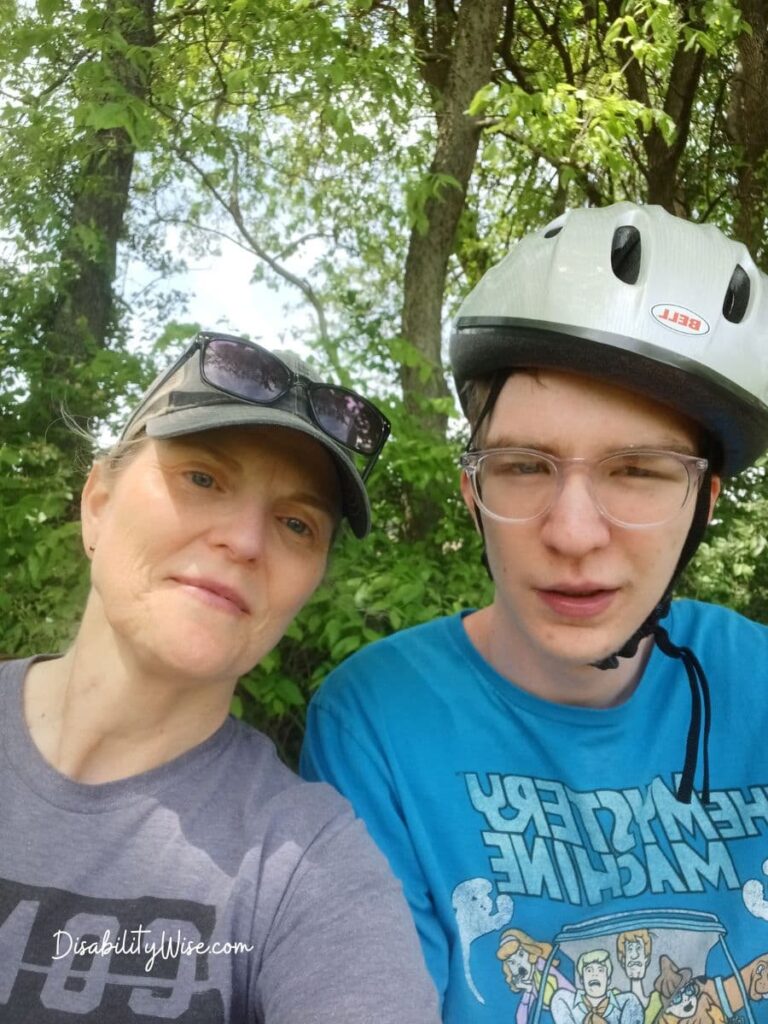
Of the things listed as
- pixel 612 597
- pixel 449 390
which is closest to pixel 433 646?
Answer: pixel 612 597

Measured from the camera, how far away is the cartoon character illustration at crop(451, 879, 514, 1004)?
1467mm

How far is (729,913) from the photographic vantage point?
5.17 ft

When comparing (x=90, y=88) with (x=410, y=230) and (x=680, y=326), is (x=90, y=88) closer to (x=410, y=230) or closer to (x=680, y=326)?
(x=410, y=230)

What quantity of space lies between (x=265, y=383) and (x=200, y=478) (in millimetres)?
209

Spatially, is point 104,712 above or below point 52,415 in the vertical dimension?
below

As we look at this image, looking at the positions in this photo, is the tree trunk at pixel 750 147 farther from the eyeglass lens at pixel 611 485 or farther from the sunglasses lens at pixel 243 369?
the sunglasses lens at pixel 243 369

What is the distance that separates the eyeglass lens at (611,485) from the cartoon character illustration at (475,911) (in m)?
0.71

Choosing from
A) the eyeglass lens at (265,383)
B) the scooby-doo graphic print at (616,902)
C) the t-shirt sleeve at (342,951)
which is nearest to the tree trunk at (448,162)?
the eyeglass lens at (265,383)

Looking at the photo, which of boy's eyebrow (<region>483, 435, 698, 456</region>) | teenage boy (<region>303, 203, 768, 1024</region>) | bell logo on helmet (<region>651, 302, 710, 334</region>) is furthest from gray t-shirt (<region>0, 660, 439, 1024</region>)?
bell logo on helmet (<region>651, 302, 710, 334</region>)

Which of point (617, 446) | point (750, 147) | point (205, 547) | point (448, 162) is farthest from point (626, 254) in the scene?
point (750, 147)

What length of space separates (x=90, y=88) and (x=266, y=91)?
919mm

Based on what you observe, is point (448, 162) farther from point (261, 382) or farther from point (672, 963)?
point (672, 963)

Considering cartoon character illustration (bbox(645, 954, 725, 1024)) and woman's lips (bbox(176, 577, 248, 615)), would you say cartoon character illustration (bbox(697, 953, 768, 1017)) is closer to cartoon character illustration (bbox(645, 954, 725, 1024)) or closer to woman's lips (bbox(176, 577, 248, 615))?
cartoon character illustration (bbox(645, 954, 725, 1024))

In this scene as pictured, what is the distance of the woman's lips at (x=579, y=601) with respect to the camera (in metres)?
1.61
